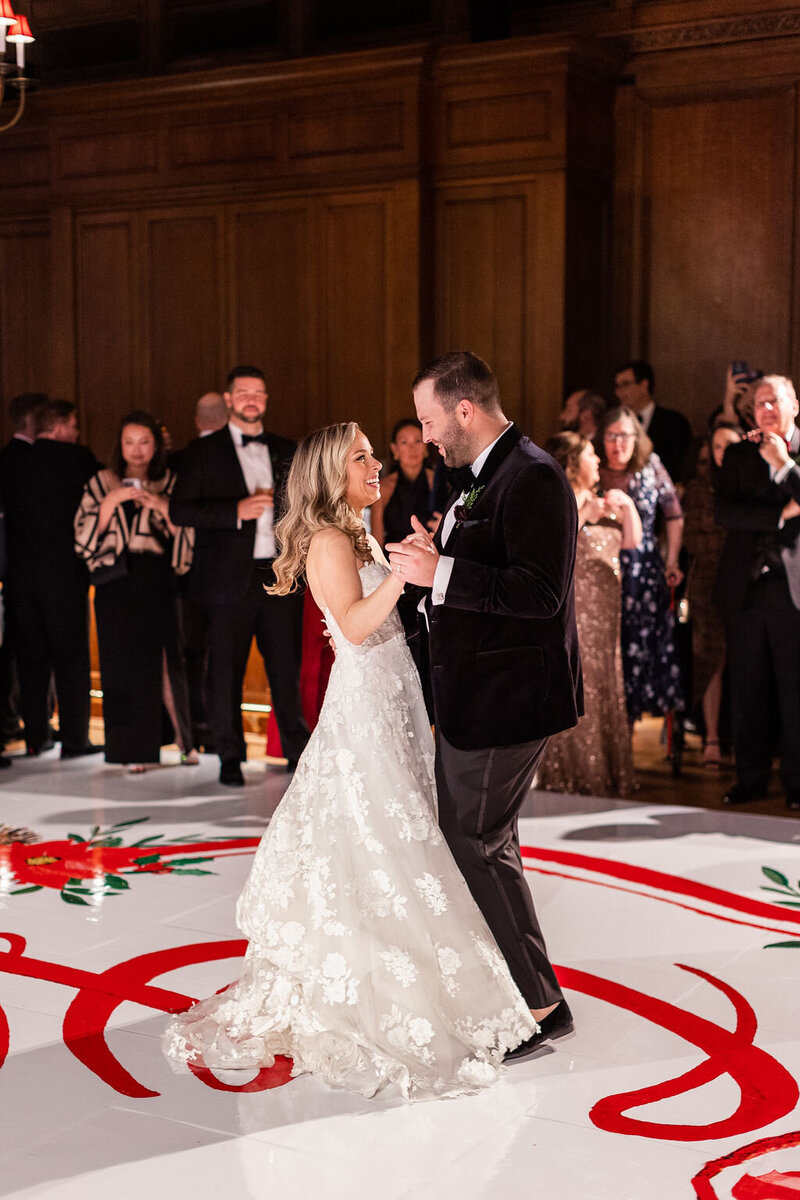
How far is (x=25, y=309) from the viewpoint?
387 inches

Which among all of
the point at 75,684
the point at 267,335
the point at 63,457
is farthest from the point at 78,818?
the point at 267,335

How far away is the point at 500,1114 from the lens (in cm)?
296

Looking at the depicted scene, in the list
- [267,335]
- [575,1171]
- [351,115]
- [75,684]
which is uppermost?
[351,115]

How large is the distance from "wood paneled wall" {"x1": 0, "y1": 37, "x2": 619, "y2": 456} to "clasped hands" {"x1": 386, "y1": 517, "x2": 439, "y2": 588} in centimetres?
488

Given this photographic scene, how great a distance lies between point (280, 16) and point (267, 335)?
80.0 inches

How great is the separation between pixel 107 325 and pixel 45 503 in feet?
10.1

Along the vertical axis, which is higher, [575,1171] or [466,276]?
[466,276]

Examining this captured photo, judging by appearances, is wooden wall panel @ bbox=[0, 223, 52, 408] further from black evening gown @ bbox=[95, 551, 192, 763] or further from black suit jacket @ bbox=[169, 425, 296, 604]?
black suit jacket @ bbox=[169, 425, 296, 604]

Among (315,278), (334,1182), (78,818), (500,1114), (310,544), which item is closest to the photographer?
(334,1182)

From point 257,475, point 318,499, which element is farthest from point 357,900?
point 257,475

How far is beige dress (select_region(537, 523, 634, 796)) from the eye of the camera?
5762 mm

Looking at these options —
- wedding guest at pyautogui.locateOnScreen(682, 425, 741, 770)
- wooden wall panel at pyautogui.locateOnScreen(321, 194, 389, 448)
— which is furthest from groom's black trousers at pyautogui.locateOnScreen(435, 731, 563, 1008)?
wooden wall panel at pyautogui.locateOnScreen(321, 194, 389, 448)

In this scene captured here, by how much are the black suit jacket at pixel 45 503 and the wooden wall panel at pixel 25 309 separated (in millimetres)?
3466

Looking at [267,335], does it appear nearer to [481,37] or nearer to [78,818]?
[481,37]
